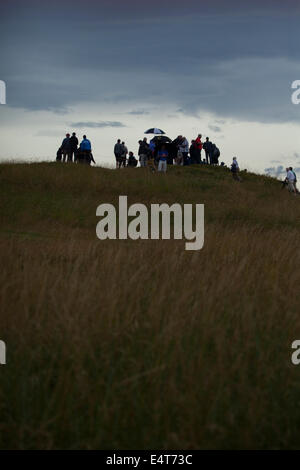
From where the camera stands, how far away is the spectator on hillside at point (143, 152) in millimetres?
34625

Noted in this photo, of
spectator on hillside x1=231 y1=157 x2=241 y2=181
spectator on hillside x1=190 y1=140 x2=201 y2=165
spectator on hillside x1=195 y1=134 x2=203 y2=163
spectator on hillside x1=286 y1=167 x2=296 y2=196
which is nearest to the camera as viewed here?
spectator on hillside x1=286 y1=167 x2=296 y2=196

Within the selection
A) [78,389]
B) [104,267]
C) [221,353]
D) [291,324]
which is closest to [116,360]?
[78,389]

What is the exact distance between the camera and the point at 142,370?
5020 millimetres

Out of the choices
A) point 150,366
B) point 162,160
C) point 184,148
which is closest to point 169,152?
point 184,148

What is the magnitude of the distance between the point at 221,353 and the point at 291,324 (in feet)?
5.21

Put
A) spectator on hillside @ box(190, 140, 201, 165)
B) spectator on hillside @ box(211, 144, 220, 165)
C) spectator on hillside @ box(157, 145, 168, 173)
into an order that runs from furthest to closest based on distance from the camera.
A: spectator on hillside @ box(211, 144, 220, 165) → spectator on hillside @ box(190, 140, 201, 165) → spectator on hillside @ box(157, 145, 168, 173)

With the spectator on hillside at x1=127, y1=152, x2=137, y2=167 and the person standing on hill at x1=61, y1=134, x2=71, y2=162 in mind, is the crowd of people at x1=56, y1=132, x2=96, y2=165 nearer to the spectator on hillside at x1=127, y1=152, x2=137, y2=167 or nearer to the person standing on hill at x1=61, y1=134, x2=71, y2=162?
the person standing on hill at x1=61, y1=134, x2=71, y2=162

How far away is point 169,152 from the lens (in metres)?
36.7

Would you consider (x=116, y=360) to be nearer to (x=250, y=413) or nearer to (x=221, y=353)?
(x=221, y=353)

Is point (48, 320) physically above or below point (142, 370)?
above

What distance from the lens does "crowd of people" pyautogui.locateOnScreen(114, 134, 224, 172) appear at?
34528 mm

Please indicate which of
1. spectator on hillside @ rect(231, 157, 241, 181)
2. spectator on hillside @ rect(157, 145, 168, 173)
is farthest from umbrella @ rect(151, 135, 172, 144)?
spectator on hillside @ rect(157, 145, 168, 173)

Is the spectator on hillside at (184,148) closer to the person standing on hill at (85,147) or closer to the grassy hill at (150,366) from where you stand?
the person standing on hill at (85,147)
